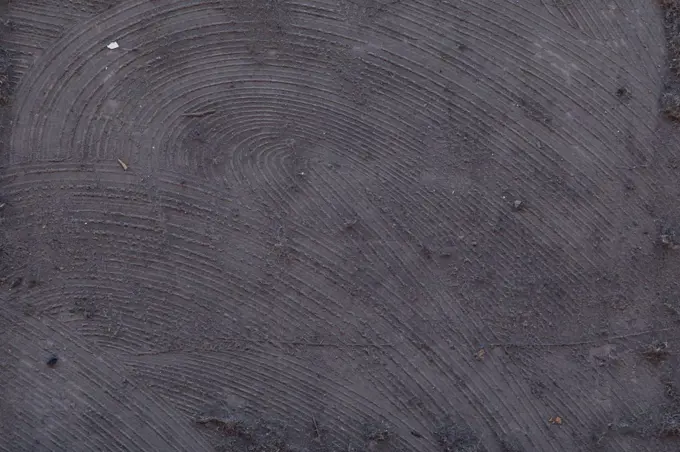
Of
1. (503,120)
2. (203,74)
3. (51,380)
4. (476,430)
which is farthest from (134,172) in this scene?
(476,430)

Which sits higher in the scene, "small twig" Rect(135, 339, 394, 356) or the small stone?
"small twig" Rect(135, 339, 394, 356)

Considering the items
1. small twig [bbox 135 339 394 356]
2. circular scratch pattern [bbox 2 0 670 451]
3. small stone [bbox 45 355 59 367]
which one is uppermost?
circular scratch pattern [bbox 2 0 670 451]

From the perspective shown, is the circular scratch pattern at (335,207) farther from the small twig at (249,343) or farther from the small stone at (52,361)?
the small stone at (52,361)

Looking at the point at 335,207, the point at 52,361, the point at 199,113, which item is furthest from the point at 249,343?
the point at 199,113

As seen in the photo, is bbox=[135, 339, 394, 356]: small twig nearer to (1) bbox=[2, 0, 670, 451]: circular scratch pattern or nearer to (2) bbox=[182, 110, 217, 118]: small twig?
(1) bbox=[2, 0, 670, 451]: circular scratch pattern

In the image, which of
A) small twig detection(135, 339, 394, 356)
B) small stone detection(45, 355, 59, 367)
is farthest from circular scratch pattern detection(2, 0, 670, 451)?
small stone detection(45, 355, 59, 367)

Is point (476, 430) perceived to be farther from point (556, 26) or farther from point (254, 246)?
point (556, 26)

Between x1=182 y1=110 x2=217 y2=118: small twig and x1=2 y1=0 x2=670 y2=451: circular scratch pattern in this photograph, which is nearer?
x1=2 y1=0 x2=670 y2=451: circular scratch pattern

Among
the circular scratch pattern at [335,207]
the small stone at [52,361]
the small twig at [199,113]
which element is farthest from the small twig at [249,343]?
the small twig at [199,113]

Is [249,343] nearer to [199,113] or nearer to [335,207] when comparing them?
[335,207]
